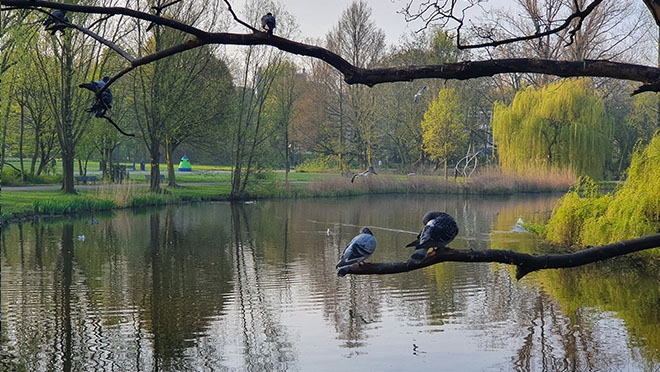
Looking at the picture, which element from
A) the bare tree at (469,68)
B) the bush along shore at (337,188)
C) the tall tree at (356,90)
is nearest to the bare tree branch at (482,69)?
the bare tree at (469,68)

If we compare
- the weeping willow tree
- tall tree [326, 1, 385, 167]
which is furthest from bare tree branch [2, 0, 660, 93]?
tall tree [326, 1, 385, 167]

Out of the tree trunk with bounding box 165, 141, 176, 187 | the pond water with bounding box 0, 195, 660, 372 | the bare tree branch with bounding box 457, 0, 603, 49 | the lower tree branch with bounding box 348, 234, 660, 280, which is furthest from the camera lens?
the tree trunk with bounding box 165, 141, 176, 187

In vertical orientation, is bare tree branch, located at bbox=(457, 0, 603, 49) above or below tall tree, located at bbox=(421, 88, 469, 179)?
below

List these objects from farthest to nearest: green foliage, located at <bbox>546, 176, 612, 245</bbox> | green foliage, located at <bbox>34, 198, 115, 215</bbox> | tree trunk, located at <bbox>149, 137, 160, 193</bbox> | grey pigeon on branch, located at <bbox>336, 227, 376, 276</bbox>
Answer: tree trunk, located at <bbox>149, 137, 160, 193</bbox>, green foliage, located at <bbox>34, 198, 115, 215</bbox>, green foliage, located at <bbox>546, 176, 612, 245</bbox>, grey pigeon on branch, located at <bbox>336, 227, 376, 276</bbox>

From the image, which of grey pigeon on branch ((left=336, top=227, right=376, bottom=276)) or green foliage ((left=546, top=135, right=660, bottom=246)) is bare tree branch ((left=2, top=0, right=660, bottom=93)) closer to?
grey pigeon on branch ((left=336, top=227, right=376, bottom=276))

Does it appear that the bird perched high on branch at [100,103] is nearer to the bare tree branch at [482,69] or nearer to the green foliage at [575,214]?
the bare tree branch at [482,69]

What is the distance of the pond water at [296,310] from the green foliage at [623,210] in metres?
0.69

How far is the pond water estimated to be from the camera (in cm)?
789

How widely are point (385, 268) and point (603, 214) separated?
37.0ft

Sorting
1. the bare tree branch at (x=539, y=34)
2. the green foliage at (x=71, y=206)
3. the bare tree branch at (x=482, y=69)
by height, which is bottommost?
the green foliage at (x=71, y=206)

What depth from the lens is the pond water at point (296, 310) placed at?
7.89 metres

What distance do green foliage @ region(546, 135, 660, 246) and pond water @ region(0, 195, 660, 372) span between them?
27.1 inches

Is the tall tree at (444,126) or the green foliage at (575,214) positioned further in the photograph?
the tall tree at (444,126)

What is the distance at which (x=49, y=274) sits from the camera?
12.9 meters
